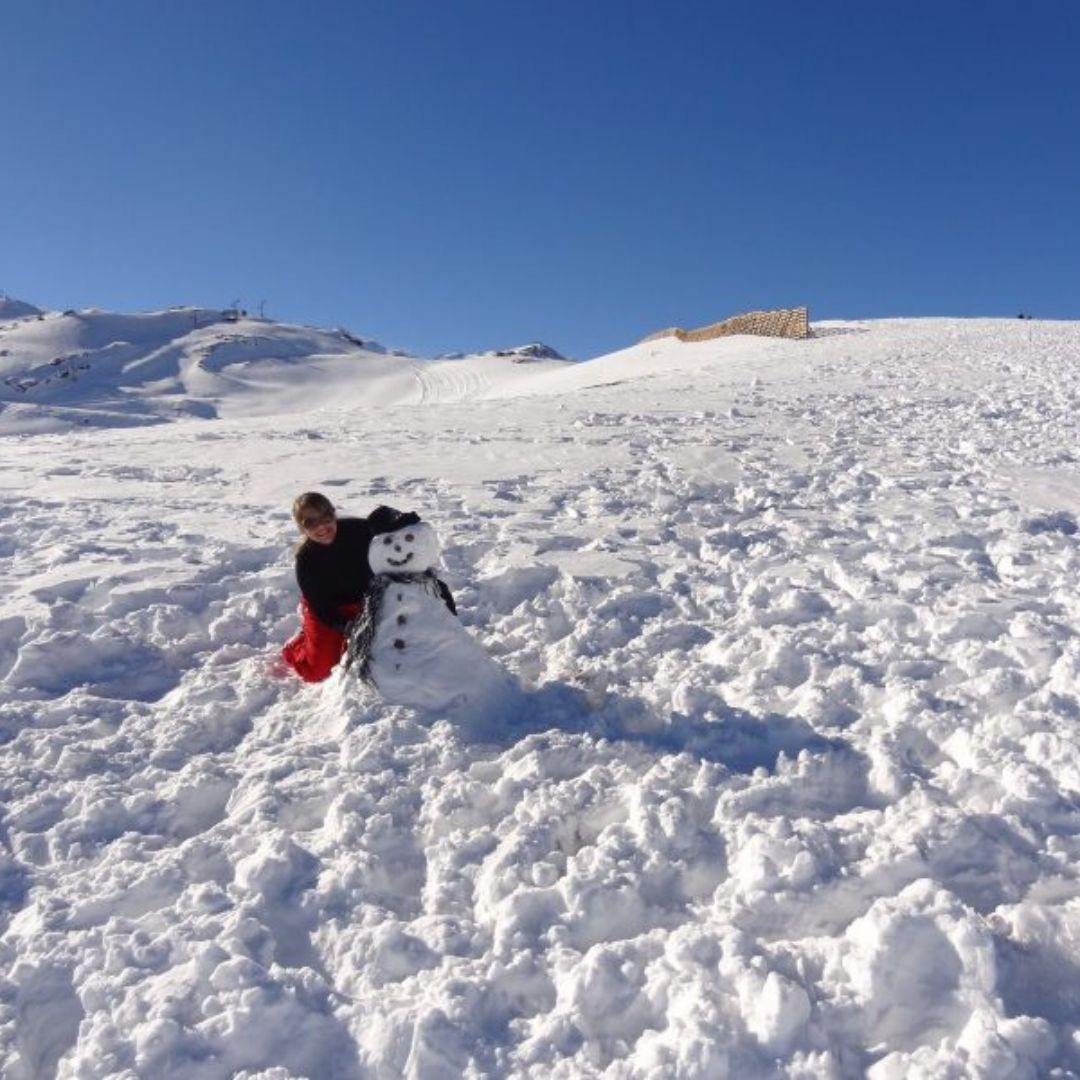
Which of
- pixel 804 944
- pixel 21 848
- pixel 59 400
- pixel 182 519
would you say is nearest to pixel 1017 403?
pixel 182 519

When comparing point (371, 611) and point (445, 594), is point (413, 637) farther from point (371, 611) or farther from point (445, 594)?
point (445, 594)

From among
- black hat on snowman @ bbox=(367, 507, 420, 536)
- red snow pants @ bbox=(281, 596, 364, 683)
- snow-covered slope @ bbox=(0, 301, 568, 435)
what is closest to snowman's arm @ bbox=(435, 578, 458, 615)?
black hat on snowman @ bbox=(367, 507, 420, 536)

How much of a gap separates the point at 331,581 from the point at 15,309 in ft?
190

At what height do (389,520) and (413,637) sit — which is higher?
(389,520)

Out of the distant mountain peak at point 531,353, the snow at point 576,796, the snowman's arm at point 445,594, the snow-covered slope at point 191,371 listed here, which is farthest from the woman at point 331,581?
the distant mountain peak at point 531,353

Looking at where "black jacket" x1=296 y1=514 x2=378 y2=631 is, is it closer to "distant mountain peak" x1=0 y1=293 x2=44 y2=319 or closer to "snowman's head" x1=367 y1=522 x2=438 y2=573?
"snowman's head" x1=367 y1=522 x2=438 y2=573

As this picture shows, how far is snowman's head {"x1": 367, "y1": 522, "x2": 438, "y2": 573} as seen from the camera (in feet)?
15.6

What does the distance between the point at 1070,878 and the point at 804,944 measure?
1.06m

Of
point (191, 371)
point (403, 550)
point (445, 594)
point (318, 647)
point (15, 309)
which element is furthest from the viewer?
point (15, 309)

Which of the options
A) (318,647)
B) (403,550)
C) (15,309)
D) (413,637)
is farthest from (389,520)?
(15,309)

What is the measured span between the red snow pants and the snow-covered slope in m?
26.3

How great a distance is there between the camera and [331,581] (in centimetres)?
515

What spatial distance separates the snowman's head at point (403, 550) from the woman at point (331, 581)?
295mm

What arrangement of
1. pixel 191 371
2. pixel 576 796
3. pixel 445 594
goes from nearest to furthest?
pixel 576 796, pixel 445 594, pixel 191 371
